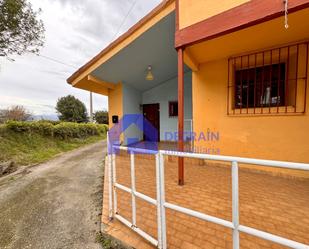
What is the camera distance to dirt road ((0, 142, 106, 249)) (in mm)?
2318

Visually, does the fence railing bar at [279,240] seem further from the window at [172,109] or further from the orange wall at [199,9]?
the window at [172,109]

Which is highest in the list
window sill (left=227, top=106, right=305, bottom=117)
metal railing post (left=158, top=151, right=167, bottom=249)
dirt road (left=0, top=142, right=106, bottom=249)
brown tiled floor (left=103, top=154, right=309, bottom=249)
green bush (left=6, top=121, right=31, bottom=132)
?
window sill (left=227, top=106, right=305, bottom=117)

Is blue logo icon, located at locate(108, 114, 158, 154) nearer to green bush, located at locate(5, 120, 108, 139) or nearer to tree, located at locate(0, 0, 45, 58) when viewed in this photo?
green bush, located at locate(5, 120, 108, 139)

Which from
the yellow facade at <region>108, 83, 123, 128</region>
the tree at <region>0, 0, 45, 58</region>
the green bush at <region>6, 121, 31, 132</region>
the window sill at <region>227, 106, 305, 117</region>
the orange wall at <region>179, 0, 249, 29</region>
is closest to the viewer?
the orange wall at <region>179, 0, 249, 29</region>

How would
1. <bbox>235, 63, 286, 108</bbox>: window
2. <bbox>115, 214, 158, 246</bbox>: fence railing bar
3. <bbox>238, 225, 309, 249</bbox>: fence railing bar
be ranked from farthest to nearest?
<bbox>235, 63, 286, 108</bbox>: window < <bbox>115, 214, 158, 246</bbox>: fence railing bar < <bbox>238, 225, 309, 249</bbox>: fence railing bar

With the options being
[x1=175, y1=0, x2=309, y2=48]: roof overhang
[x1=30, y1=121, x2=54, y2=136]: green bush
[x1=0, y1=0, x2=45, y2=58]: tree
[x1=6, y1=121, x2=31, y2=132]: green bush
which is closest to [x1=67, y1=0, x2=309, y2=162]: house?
[x1=175, y1=0, x2=309, y2=48]: roof overhang

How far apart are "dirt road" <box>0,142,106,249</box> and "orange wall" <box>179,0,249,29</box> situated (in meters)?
4.25

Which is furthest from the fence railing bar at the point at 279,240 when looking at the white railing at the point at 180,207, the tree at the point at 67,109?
the tree at the point at 67,109

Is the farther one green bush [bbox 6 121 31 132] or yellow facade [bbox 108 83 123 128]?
green bush [bbox 6 121 31 132]

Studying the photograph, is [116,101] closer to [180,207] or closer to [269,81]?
[269,81]

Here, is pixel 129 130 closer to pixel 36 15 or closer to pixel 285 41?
pixel 285 41

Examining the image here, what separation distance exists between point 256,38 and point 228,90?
55.1 inches

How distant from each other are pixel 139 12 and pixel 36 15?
4.65m

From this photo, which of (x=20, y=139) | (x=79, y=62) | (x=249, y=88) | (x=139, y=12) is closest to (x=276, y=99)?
(x=249, y=88)
